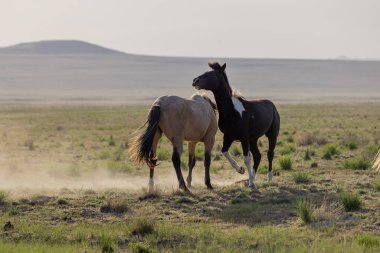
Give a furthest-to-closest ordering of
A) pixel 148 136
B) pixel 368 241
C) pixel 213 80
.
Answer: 1. pixel 213 80
2. pixel 148 136
3. pixel 368 241

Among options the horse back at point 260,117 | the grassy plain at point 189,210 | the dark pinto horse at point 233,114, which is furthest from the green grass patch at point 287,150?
the dark pinto horse at point 233,114

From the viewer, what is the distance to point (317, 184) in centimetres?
1445

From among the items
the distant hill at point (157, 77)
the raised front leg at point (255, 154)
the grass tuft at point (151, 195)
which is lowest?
the distant hill at point (157, 77)

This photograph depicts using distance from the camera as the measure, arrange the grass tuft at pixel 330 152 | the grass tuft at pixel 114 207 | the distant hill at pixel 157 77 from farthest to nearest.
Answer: the distant hill at pixel 157 77 → the grass tuft at pixel 330 152 → the grass tuft at pixel 114 207

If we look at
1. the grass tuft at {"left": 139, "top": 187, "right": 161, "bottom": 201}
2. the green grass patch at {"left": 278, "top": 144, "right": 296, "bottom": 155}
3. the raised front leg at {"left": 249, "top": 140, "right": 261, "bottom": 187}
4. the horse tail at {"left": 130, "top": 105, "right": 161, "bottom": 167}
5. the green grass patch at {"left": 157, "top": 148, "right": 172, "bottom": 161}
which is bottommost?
the green grass patch at {"left": 157, "top": 148, "right": 172, "bottom": 161}

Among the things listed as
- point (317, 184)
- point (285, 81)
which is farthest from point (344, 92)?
point (317, 184)

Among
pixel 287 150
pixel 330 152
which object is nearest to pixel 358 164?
pixel 330 152

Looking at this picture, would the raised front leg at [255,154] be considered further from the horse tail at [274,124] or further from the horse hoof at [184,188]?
the horse hoof at [184,188]

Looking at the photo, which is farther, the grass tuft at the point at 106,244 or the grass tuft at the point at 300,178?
the grass tuft at the point at 300,178

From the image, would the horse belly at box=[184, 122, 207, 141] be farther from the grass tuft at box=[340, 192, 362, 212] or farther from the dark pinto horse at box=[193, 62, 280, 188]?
the grass tuft at box=[340, 192, 362, 212]

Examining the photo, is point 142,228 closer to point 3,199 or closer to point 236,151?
point 3,199

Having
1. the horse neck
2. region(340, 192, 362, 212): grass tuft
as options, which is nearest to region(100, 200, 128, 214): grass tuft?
the horse neck

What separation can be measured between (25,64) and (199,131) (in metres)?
165

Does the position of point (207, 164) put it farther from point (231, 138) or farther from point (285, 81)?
point (285, 81)
